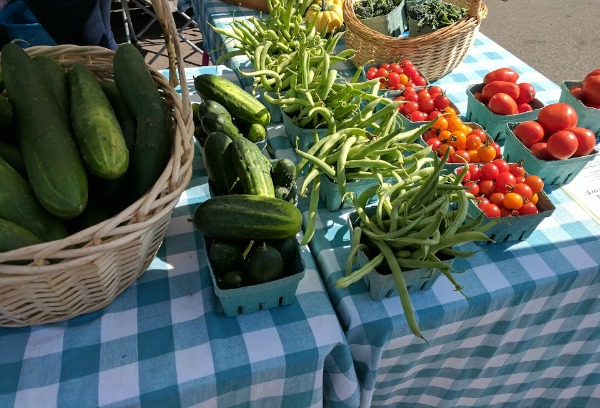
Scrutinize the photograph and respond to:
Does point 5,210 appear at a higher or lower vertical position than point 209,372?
higher

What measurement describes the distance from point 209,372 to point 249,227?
273 millimetres

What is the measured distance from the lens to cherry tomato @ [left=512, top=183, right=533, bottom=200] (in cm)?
103

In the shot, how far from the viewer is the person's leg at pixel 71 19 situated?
77.1 inches

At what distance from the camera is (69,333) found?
2.81 ft

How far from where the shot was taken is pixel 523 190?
103cm

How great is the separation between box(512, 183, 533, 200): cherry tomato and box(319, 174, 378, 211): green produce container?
324 millimetres

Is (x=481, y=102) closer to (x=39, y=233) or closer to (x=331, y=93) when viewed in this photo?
(x=331, y=93)

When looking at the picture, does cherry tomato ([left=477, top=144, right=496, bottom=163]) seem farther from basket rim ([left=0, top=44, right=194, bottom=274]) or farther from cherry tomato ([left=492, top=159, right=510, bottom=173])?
basket rim ([left=0, top=44, right=194, bottom=274])

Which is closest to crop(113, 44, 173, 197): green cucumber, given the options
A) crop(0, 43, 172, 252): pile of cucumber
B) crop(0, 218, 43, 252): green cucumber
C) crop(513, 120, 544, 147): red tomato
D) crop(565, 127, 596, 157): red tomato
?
crop(0, 43, 172, 252): pile of cucumber

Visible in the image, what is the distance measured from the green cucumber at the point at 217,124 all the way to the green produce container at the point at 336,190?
247 mm

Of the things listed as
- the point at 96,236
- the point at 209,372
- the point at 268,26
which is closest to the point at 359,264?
the point at 209,372

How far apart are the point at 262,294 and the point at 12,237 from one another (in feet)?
1.41

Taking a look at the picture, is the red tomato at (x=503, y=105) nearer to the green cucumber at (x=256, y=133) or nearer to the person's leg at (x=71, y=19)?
the green cucumber at (x=256, y=133)

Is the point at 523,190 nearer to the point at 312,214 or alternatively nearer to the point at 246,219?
the point at 312,214
